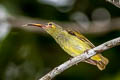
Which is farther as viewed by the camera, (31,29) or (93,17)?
(93,17)

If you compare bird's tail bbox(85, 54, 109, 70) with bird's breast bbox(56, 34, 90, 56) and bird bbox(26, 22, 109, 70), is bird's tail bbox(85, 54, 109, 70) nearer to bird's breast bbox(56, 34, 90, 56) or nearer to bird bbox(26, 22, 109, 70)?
bird bbox(26, 22, 109, 70)

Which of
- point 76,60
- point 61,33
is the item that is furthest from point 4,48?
point 76,60

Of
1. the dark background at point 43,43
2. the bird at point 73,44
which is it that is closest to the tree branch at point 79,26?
the dark background at point 43,43

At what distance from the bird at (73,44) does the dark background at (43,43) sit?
6.94 ft

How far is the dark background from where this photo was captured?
791 cm

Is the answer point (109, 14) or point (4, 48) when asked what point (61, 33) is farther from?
point (109, 14)

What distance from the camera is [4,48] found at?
26.7ft

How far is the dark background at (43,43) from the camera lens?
7914 millimetres

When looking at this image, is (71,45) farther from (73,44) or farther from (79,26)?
(79,26)

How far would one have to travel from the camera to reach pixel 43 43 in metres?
8.46

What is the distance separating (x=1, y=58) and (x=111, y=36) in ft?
6.42

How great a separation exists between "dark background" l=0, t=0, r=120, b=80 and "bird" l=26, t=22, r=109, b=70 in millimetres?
2115

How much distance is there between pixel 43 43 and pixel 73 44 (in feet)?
10.2

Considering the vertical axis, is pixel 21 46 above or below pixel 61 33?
below
